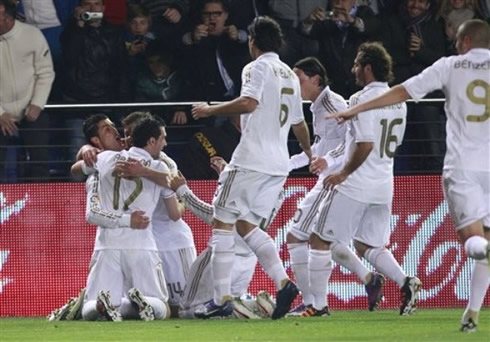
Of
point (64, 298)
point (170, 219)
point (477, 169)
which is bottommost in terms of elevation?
point (64, 298)

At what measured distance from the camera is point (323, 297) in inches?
595

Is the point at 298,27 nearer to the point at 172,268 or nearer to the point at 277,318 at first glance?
the point at 172,268

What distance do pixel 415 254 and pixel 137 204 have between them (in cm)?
363

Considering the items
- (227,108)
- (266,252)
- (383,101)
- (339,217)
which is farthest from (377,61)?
(383,101)

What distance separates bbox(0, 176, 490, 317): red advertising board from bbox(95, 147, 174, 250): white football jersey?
2253 mm

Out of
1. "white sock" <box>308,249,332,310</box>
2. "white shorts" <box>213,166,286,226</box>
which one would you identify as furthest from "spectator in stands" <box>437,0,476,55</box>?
"white shorts" <box>213,166,286,226</box>

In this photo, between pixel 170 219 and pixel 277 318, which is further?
pixel 170 219

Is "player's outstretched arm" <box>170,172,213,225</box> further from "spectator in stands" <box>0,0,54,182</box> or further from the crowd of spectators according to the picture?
the crowd of spectators

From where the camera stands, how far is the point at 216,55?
18.6 m

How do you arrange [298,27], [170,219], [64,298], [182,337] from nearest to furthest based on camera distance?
[182,337] → [170,219] → [64,298] → [298,27]

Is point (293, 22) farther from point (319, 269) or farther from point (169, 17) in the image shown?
point (319, 269)

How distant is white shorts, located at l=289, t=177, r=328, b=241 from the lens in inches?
599

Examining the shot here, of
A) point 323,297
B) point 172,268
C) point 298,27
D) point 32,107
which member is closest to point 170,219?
point 172,268

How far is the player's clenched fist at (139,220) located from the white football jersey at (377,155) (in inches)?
68.9
